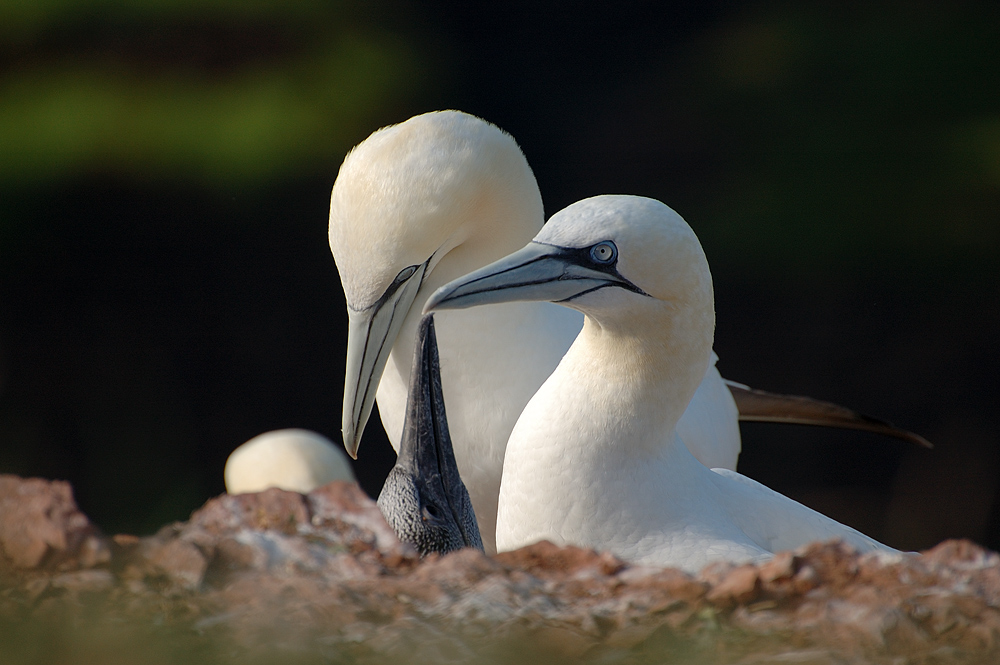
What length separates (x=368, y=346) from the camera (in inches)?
89.8

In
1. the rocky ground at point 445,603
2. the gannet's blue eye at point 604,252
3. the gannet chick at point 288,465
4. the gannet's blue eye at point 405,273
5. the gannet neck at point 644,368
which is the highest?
the gannet's blue eye at point 604,252

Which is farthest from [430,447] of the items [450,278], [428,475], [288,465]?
[288,465]

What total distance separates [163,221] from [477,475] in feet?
12.2

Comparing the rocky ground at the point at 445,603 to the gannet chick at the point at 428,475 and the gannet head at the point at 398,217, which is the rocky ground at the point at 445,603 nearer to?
the gannet chick at the point at 428,475

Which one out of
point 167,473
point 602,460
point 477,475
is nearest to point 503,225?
point 477,475

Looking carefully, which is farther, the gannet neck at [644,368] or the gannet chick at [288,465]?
the gannet chick at [288,465]

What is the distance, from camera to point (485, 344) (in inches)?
95.2

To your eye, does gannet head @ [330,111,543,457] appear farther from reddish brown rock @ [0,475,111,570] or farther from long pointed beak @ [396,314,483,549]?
reddish brown rock @ [0,475,111,570]

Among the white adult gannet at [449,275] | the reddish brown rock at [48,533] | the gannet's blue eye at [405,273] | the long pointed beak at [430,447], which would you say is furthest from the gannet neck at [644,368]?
the reddish brown rock at [48,533]

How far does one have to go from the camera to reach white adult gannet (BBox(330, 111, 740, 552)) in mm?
2229

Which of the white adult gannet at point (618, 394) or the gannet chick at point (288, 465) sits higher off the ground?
the white adult gannet at point (618, 394)

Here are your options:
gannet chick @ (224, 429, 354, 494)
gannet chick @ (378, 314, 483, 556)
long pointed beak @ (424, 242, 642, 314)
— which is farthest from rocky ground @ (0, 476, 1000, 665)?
gannet chick @ (224, 429, 354, 494)

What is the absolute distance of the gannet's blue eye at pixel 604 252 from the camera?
5.86 ft

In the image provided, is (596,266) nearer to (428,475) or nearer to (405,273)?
(428,475)
